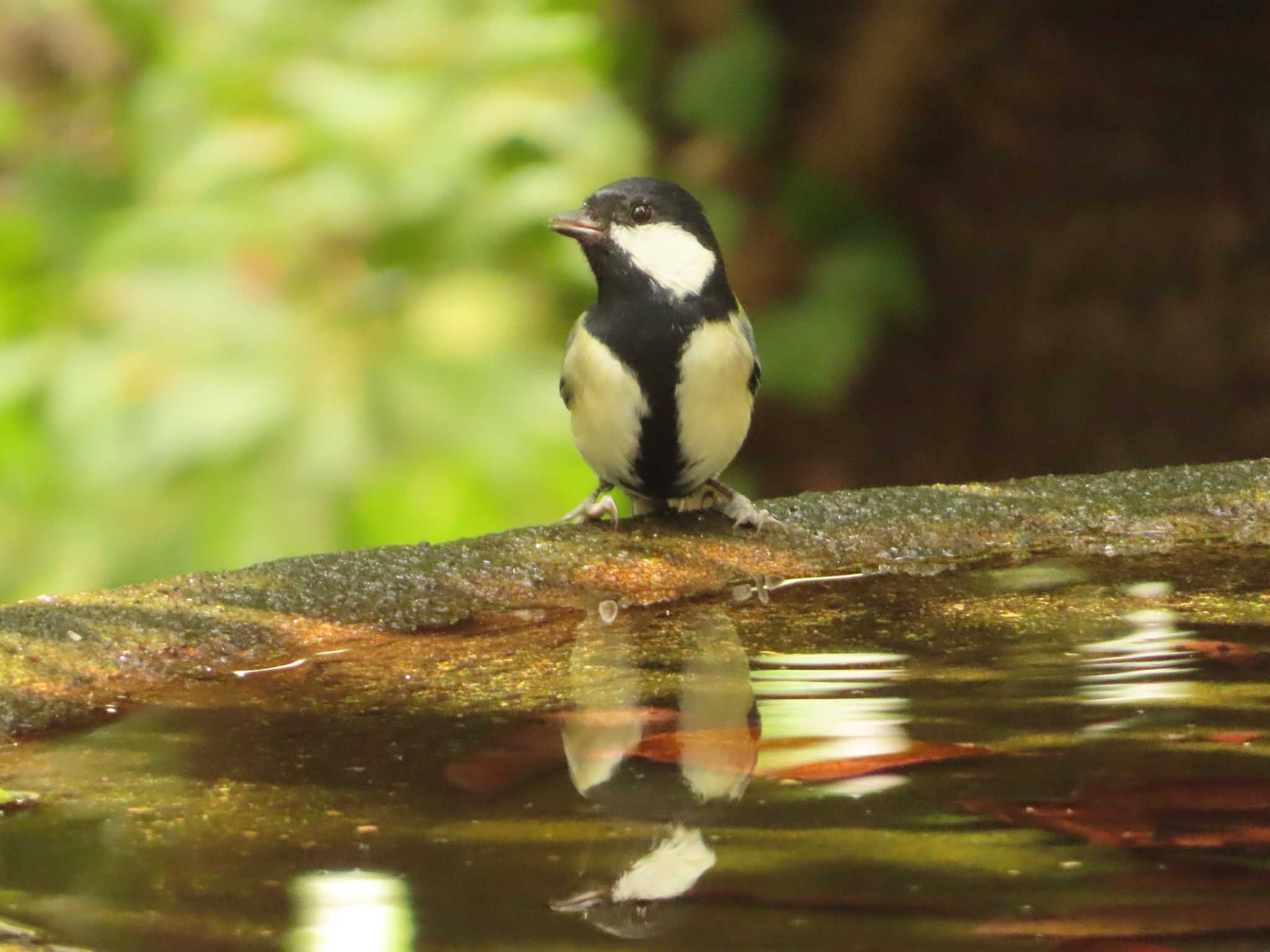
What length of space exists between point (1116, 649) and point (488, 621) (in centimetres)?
78

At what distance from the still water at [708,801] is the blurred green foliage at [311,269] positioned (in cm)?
211

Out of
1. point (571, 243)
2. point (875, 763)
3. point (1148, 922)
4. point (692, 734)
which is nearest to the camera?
point (1148, 922)

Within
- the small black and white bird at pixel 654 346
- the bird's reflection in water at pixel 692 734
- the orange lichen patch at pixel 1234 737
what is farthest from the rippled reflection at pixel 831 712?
the small black and white bird at pixel 654 346

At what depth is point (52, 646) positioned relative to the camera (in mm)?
1999

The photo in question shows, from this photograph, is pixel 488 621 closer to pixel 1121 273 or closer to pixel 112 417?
pixel 112 417

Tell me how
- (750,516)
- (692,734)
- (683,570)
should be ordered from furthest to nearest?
(750,516) → (683,570) → (692,734)

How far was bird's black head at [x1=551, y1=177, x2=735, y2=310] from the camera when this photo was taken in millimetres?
2889

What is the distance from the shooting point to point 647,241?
2910 millimetres

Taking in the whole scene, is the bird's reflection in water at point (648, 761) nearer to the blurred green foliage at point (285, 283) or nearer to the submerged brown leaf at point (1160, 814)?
the submerged brown leaf at point (1160, 814)

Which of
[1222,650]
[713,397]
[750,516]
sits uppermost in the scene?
A: [713,397]

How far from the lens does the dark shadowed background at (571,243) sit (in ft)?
14.3

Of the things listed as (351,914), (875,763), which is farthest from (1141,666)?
(351,914)

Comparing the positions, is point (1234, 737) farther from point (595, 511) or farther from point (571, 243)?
point (571, 243)

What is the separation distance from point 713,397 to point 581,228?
0.34 m
